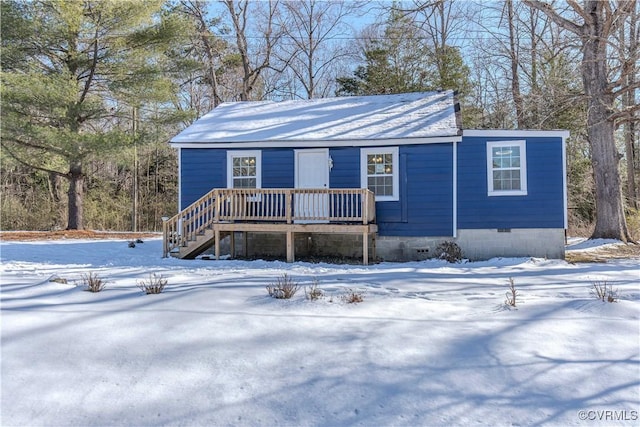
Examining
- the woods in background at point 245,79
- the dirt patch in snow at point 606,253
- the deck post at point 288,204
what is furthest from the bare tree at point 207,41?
the dirt patch in snow at point 606,253

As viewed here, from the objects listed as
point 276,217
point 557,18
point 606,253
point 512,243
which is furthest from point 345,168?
point 557,18

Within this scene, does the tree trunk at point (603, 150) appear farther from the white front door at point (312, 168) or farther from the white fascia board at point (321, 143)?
the white front door at point (312, 168)

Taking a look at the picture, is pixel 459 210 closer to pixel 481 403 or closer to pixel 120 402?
pixel 481 403

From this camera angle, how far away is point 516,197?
32.3 feet

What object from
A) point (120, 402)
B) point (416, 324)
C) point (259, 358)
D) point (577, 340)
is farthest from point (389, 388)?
point (577, 340)

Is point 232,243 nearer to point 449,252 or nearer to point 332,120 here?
point 332,120

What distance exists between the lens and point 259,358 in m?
3.09

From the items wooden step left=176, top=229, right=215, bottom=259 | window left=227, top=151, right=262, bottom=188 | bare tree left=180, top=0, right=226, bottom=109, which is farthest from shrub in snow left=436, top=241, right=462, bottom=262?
bare tree left=180, top=0, right=226, bottom=109

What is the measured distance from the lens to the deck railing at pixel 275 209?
31.4 feet

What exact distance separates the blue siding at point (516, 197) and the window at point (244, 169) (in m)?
5.24

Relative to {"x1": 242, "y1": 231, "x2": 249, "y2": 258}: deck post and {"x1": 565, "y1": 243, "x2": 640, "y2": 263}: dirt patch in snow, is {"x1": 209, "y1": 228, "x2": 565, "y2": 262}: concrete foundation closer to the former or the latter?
{"x1": 242, "y1": 231, "x2": 249, "y2": 258}: deck post

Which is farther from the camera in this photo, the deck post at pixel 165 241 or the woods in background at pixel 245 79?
the woods in background at pixel 245 79

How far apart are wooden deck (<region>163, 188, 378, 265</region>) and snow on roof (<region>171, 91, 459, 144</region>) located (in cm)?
157

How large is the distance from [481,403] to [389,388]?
1.87 ft
